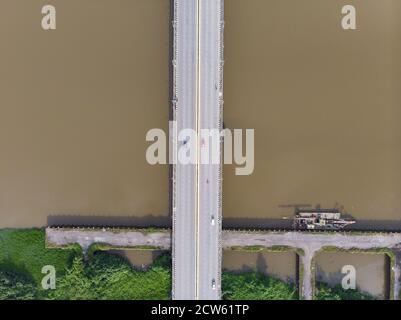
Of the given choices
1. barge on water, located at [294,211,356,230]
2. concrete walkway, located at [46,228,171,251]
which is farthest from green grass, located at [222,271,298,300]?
concrete walkway, located at [46,228,171,251]

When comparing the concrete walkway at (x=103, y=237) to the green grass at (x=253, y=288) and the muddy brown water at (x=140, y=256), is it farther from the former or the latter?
the green grass at (x=253, y=288)

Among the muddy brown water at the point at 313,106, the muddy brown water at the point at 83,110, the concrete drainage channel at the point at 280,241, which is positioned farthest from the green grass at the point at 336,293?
the muddy brown water at the point at 83,110

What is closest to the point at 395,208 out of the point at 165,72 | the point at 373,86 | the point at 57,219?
the point at 373,86

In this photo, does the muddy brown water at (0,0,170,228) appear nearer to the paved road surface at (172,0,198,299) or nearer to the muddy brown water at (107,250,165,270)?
the paved road surface at (172,0,198,299)

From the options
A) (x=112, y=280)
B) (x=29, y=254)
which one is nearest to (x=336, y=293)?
(x=112, y=280)

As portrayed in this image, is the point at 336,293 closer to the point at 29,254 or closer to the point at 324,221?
the point at 324,221

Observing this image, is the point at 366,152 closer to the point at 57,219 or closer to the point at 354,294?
the point at 354,294
